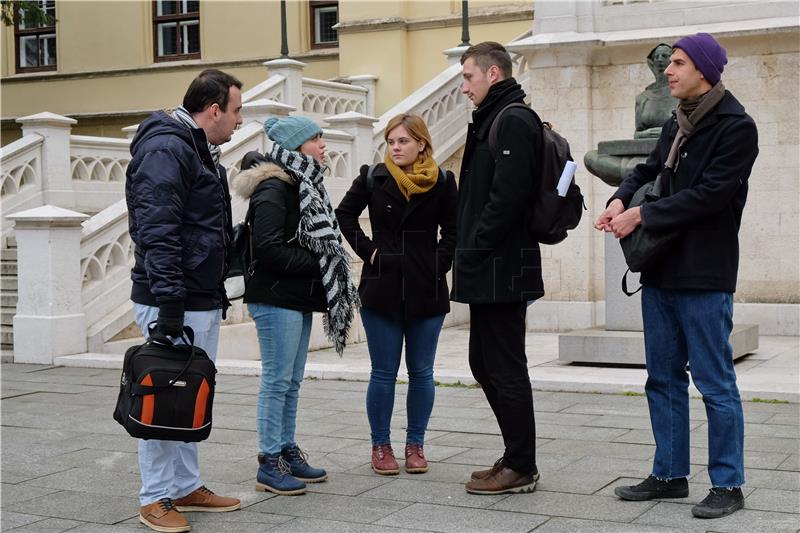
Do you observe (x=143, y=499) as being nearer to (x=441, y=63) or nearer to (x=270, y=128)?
(x=270, y=128)

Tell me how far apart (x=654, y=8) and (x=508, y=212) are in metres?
8.78

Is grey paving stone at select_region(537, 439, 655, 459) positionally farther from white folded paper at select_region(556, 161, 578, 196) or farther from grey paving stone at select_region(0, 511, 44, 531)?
grey paving stone at select_region(0, 511, 44, 531)

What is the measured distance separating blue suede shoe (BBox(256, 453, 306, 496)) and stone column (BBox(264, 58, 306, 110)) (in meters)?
13.6

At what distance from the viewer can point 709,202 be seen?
5.38m

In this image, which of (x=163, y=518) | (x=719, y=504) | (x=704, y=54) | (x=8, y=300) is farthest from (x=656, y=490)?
(x=8, y=300)

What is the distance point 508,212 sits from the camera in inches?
229

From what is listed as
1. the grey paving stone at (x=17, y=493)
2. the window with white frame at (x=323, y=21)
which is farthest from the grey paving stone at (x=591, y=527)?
the window with white frame at (x=323, y=21)

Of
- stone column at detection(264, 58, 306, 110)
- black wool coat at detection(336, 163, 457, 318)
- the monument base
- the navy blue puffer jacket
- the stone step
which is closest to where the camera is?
the navy blue puffer jacket

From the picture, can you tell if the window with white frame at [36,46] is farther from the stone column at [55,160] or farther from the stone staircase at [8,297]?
the stone staircase at [8,297]

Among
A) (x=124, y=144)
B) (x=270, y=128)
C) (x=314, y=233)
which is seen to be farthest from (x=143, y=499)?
(x=124, y=144)

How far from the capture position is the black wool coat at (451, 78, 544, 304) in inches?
229

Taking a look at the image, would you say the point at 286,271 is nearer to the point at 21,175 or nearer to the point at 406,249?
the point at 406,249

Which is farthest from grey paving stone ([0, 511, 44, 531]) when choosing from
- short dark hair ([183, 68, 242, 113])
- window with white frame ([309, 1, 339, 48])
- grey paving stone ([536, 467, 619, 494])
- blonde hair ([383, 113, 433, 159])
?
window with white frame ([309, 1, 339, 48])

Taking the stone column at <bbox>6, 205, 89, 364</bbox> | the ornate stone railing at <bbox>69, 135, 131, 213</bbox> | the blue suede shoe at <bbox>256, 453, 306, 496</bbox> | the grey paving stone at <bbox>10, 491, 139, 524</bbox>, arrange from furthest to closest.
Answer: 1. the ornate stone railing at <bbox>69, 135, 131, 213</bbox>
2. the stone column at <bbox>6, 205, 89, 364</bbox>
3. the blue suede shoe at <bbox>256, 453, 306, 496</bbox>
4. the grey paving stone at <bbox>10, 491, 139, 524</bbox>
